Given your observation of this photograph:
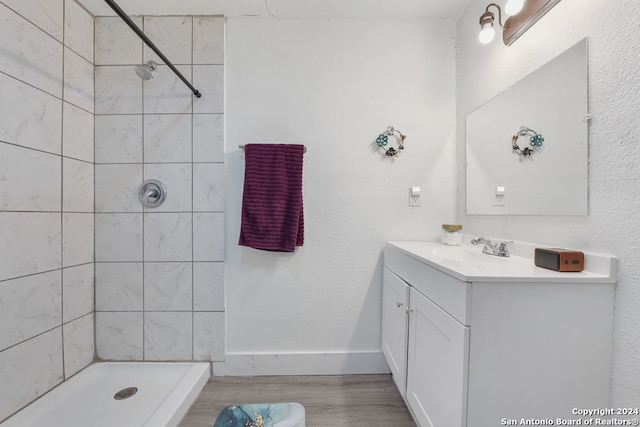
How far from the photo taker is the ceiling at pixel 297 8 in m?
1.29

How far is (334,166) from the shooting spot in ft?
4.69

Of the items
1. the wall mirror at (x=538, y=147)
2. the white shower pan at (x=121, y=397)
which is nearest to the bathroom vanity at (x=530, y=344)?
the wall mirror at (x=538, y=147)

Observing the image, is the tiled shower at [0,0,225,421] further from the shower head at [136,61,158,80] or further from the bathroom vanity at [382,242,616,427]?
the bathroom vanity at [382,242,616,427]

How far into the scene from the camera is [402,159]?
144cm

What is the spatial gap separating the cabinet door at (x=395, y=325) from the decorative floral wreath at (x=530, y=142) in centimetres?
75

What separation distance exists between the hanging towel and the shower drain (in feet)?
3.09

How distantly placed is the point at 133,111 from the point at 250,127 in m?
0.69

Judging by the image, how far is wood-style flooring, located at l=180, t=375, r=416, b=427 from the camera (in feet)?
3.67

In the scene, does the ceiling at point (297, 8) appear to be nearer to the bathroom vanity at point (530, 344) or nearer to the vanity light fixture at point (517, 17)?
the vanity light fixture at point (517, 17)

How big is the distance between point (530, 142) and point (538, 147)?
0.05m

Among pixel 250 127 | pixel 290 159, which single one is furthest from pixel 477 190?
pixel 250 127

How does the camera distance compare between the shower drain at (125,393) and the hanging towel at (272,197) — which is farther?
the hanging towel at (272,197)

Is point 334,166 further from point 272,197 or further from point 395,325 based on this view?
point 395,325

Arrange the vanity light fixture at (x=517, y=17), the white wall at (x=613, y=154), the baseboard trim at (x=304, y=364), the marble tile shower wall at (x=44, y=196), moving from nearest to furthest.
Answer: the white wall at (x=613, y=154)
the vanity light fixture at (x=517, y=17)
the marble tile shower wall at (x=44, y=196)
the baseboard trim at (x=304, y=364)
